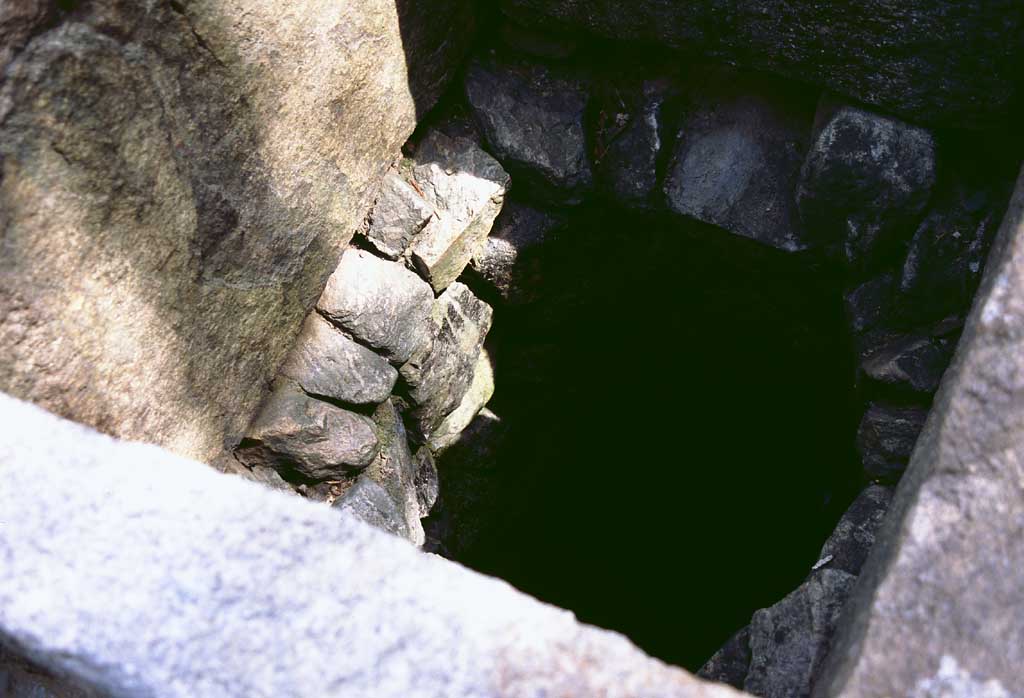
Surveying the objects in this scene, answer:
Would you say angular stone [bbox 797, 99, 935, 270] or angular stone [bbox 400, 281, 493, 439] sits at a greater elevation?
angular stone [bbox 797, 99, 935, 270]

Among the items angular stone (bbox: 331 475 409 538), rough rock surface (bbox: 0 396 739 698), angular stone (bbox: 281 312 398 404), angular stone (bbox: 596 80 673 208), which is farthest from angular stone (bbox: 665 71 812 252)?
rough rock surface (bbox: 0 396 739 698)

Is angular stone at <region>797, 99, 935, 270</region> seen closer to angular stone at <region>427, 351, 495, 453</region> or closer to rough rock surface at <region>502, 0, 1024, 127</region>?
rough rock surface at <region>502, 0, 1024, 127</region>

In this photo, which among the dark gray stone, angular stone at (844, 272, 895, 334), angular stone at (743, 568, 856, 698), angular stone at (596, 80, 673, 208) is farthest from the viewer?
angular stone at (596, 80, 673, 208)

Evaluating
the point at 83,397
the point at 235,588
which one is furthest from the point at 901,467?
the point at 83,397

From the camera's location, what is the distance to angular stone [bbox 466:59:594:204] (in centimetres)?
165

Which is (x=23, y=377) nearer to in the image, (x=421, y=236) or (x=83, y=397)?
(x=83, y=397)

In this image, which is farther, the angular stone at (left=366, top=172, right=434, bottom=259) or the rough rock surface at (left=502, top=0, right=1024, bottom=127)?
the angular stone at (left=366, top=172, right=434, bottom=259)

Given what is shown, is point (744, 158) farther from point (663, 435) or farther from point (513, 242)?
point (663, 435)

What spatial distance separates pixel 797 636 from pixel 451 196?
0.97 metres

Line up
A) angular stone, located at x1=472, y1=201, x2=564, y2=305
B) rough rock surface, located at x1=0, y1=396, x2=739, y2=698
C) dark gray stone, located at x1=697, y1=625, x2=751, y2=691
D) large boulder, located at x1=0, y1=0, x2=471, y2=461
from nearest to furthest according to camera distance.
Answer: rough rock surface, located at x1=0, y1=396, x2=739, y2=698 → large boulder, located at x1=0, y1=0, x2=471, y2=461 → dark gray stone, located at x1=697, y1=625, x2=751, y2=691 → angular stone, located at x1=472, y1=201, x2=564, y2=305

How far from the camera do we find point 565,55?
1610 millimetres

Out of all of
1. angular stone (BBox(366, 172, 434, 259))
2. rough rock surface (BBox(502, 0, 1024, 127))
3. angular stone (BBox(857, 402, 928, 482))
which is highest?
rough rock surface (BBox(502, 0, 1024, 127))

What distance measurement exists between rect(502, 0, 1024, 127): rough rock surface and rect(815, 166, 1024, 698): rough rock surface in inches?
16.6

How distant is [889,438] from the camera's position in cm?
135
